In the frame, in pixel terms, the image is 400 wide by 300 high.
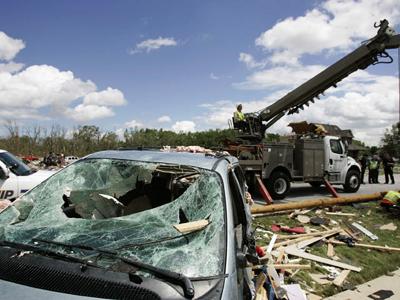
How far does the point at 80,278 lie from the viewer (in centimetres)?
209

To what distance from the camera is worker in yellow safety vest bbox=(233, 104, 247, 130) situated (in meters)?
15.4

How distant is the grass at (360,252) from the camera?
6.00 meters

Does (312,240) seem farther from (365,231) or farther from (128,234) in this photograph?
(128,234)

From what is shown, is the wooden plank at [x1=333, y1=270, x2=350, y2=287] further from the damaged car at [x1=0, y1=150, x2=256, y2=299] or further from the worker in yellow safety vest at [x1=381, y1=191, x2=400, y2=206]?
the worker in yellow safety vest at [x1=381, y1=191, x2=400, y2=206]

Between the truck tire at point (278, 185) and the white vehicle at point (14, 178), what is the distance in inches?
337

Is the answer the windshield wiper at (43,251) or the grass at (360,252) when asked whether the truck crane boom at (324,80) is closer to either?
the grass at (360,252)

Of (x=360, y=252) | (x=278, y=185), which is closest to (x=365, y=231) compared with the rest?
(x=360, y=252)

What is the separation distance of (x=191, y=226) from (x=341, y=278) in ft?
14.9

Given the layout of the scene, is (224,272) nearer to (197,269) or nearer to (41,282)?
(197,269)

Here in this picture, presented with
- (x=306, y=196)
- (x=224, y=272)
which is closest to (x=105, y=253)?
(x=224, y=272)

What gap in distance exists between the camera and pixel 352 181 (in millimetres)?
16578

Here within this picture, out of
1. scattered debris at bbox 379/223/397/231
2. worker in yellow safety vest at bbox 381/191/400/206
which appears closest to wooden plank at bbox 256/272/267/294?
scattered debris at bbox 379/223/397/231

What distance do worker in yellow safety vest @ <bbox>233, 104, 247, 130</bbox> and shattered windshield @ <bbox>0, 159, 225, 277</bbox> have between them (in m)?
11.8

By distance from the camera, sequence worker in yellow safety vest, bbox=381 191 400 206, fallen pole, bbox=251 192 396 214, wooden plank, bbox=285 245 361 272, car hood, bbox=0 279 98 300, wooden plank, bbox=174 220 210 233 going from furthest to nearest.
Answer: worker in yellow safety vest, bbox=381 191 400 206
fallen pole, bbox=251 192 396 214
wooden plank, bbox=285 245 361 272
wooden plank, bbox=174 220 210 233
car hood, bbox=0 279 98 300
